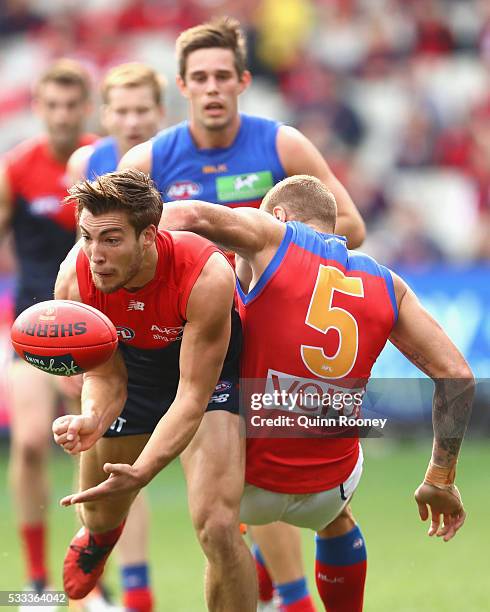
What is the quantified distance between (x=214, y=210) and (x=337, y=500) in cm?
138

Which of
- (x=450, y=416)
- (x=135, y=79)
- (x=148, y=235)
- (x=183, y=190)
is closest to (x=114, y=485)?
(x=148, y=235)

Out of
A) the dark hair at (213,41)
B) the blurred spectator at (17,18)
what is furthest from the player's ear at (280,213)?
the blurred spectator at (17,18)

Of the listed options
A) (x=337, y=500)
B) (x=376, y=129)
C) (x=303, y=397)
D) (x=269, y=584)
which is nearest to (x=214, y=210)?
(x=303, y=397)

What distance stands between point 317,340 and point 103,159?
105 inches

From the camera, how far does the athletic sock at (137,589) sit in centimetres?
677

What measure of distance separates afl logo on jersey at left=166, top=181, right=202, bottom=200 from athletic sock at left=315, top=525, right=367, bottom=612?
1969mm

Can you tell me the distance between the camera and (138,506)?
7180mm

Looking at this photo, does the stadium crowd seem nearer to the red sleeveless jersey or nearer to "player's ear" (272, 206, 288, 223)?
"player's ear" (272, 206, 288, 223)

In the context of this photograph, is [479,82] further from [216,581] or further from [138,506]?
[216,581]

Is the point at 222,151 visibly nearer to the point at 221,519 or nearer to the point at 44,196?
the point at 44,196

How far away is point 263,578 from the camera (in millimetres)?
6816

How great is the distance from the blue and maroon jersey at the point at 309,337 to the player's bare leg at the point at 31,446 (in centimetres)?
259

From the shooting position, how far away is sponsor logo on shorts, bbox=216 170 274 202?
6.80m

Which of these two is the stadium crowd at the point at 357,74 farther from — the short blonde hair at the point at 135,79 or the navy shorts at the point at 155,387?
the navy shorts at the point at 155,387
